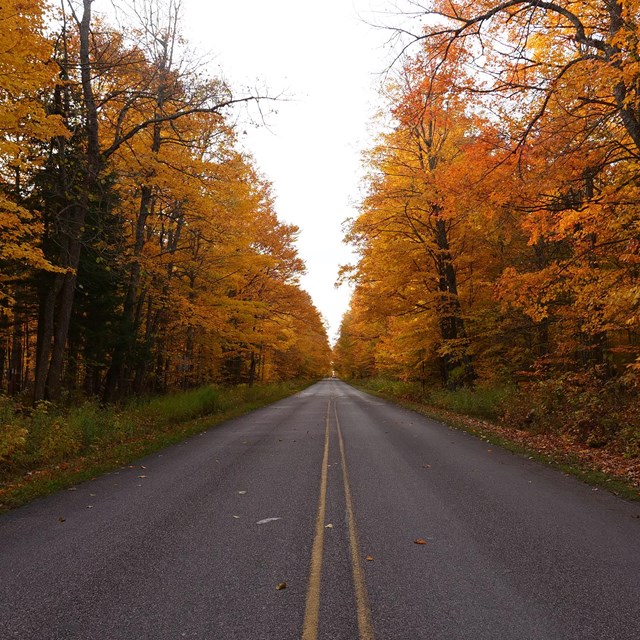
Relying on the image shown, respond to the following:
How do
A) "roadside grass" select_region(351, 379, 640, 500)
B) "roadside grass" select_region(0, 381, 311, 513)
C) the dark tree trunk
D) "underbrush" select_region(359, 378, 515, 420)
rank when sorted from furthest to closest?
1. the dark tree trunk
2. "underbrush" select_region(359, 378, 515, 420)
3. "roadside grass" select_region(351, 379, 640, 500)
4. "roadside grass" select_region(0, 381, 311, 513)

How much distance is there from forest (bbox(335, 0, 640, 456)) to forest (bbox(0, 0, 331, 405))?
230 inches

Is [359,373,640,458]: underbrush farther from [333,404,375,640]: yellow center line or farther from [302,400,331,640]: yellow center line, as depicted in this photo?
[302,400,331,640]: yellow center line

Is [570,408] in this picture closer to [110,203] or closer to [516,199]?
[516,199]

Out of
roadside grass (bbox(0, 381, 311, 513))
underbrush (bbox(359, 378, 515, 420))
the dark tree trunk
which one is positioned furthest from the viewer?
the dark tree trunk

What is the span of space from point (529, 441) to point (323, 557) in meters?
8.73

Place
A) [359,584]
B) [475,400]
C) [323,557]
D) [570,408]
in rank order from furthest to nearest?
1. [475,400]
2. [570,408]
3. [323,557]
4. [359,584]

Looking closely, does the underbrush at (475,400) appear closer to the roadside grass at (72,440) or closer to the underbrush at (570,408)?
the underbrush at (570,408)

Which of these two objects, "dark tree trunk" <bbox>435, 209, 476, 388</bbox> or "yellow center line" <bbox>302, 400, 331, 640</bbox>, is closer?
"yellow center line" <bbox>302, 400, 331, 640</bbox>

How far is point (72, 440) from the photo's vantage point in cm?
898

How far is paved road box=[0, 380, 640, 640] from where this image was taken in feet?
10.5

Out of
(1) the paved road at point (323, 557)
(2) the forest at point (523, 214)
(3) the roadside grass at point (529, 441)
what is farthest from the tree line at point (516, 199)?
(1) the paved road at point (323, 557)

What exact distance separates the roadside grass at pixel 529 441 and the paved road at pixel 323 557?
2.09 ft

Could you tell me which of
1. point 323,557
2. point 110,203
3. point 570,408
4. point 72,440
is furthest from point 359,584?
point 110,203

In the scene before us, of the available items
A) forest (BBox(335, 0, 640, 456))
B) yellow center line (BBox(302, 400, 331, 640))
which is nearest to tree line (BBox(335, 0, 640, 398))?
forest (BBox(335, 0, 640, 456))
